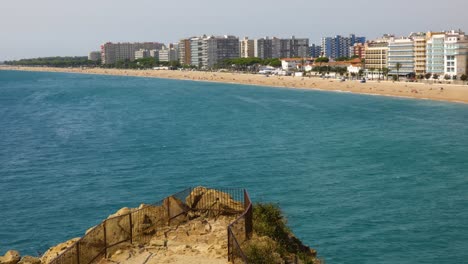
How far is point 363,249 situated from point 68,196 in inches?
550

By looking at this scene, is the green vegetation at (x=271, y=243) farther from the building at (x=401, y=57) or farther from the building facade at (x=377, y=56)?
the building facade at (x=377, y=56)

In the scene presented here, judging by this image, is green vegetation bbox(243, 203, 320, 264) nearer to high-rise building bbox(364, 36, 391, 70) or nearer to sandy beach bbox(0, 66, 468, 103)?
sandy beach bbox(0, 66, 468, 103)

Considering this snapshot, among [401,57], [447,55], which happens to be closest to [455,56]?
[447,55]

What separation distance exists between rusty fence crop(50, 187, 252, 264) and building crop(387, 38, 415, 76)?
97894 millimetres

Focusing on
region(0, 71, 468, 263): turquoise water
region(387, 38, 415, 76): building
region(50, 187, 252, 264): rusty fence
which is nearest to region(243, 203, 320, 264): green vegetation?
region(50, 187, 252, 264): rusty fence

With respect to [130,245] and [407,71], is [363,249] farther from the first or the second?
[407,71]

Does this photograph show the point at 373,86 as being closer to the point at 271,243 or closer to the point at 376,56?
the point at 376,56

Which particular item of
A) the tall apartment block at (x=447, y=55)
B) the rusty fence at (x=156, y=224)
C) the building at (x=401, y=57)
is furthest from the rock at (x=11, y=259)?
the building at (x=401, y=57)

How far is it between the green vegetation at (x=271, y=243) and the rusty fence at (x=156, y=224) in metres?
0.25

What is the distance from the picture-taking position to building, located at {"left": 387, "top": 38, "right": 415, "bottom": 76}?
108062 mm

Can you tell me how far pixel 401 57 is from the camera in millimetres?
110438

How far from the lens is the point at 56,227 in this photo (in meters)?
23.5

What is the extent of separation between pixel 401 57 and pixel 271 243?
104 meters

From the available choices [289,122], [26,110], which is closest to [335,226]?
[289,122]
